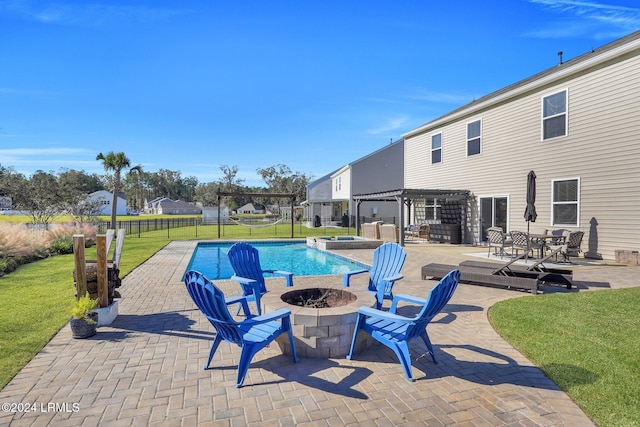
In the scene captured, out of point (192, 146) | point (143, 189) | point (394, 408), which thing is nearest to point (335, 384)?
point (394, 408)

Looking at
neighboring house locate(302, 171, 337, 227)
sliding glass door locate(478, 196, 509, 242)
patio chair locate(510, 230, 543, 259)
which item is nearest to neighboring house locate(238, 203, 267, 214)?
neighboring house locate(302, 171, 337, 227)

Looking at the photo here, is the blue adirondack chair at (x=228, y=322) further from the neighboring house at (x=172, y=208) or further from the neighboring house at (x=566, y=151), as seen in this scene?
the neighboring house at (x=172, y=208)

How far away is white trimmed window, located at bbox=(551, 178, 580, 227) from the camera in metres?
9.86

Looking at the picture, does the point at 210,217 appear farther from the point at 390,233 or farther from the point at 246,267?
the point at 246,267

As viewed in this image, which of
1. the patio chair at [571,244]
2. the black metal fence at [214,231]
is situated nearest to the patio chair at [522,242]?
the patio chair at [571,244]

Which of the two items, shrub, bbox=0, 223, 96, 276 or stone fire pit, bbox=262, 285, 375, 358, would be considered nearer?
stone fire pit, bbox=262, 285, 375, 358

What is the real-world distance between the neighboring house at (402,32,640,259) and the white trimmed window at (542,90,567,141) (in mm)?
28

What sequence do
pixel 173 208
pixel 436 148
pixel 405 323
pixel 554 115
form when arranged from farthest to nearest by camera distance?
pixel 173 208 → pixel 436 148 → pixel 554 115 → pixel 405 323

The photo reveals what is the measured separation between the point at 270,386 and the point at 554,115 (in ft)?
38.0

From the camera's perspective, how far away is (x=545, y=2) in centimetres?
978

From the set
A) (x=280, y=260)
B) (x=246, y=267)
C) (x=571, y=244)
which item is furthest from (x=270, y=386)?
(x=280, y=260)

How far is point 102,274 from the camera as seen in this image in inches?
177

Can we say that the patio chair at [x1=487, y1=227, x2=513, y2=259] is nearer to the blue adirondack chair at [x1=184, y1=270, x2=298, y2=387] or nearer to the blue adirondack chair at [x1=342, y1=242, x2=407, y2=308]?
the blue adirondack chair at [x1=342, y1=242, x2=407, y2=308]

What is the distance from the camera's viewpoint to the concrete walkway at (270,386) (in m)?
2.47
